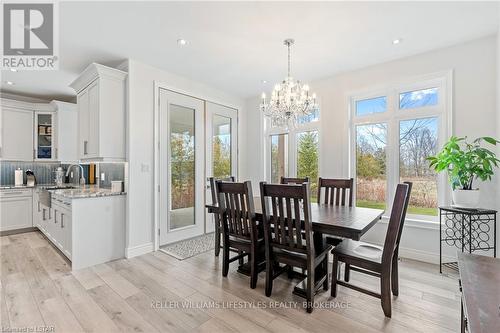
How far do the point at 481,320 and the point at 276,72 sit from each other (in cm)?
359

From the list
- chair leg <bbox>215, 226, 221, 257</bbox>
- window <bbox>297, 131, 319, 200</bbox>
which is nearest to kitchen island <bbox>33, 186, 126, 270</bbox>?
chair leg <bbox>215, 226, 221, 257</bbox>

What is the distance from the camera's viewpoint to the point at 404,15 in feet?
7.49

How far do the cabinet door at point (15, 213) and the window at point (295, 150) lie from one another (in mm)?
4684

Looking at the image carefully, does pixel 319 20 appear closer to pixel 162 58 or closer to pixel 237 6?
pixel 237 6

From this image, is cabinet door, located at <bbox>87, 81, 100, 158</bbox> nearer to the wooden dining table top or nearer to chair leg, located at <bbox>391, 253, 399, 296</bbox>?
the wooden dining table top

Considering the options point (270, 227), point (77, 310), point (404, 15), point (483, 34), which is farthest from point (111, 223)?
point (483, 34)

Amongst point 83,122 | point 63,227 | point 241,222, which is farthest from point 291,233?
point 83,122

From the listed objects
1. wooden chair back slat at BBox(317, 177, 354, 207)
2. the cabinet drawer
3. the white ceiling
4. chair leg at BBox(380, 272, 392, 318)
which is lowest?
chair leg at BBox(380, 272, 392, 318)

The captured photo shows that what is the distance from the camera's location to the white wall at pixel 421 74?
8.89 feet

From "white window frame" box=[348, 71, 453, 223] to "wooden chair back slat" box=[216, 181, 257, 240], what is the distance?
2.22 metres

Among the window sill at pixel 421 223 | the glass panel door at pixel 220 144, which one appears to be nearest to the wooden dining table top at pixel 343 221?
the window sill at pixel 421 223

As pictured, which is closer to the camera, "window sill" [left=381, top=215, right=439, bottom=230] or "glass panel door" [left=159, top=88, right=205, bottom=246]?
"window sill" [left=381, top=215, right=439, bottom=230]

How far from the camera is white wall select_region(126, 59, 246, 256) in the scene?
323 cm

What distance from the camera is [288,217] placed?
6.56 ft
